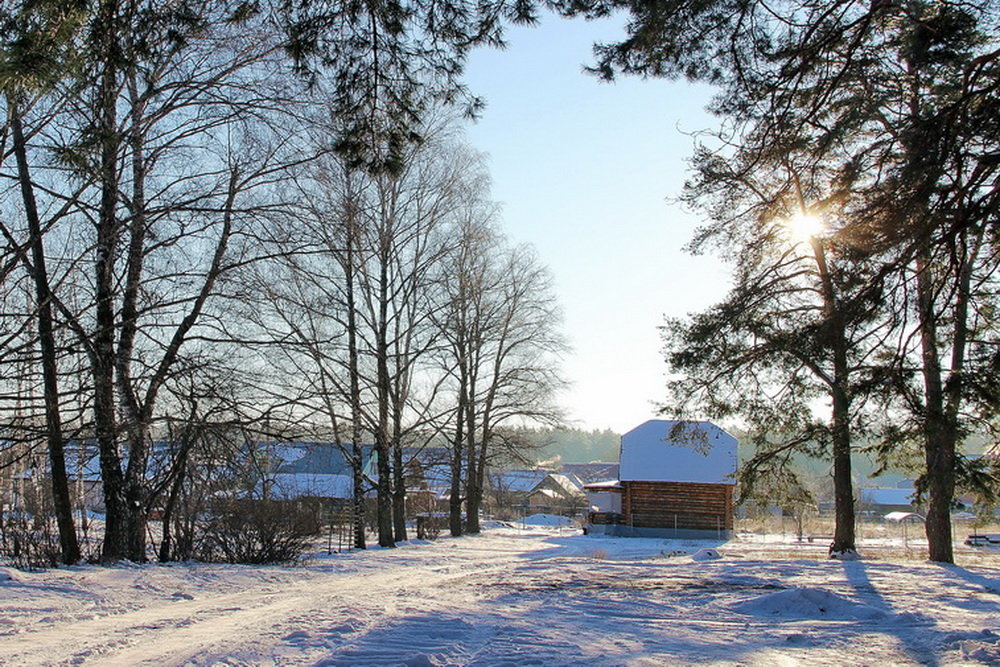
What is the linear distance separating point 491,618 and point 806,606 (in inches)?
128

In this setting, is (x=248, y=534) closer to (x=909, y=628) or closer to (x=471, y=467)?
(x=909, y=628)

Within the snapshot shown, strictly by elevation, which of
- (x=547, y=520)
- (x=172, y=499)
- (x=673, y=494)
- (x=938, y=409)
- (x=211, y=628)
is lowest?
(x=547, y=520)

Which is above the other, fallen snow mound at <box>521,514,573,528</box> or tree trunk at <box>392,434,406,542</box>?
tree trunk at <box>392,434,406,542</box>

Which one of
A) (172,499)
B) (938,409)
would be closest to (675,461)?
(938,409)

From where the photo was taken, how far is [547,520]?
193ft

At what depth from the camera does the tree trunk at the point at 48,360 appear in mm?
9992

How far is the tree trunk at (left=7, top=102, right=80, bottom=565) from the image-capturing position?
32.8 feet

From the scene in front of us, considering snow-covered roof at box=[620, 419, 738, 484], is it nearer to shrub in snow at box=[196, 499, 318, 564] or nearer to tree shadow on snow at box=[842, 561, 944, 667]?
shrub in snow at box=[196, 499, 318, 564]

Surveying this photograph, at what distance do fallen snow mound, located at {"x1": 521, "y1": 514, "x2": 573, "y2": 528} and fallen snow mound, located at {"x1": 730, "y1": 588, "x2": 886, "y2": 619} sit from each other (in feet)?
153

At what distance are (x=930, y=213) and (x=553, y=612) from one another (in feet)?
16.3

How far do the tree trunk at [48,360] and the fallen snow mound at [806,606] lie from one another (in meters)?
8.31

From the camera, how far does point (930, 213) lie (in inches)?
262

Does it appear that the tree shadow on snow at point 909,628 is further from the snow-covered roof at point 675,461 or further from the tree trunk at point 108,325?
the snow-covered roof at point 675,461

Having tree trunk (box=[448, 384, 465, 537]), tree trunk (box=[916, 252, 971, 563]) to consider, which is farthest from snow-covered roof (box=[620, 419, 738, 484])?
tree trunk (box=[916, 252, 971, 563])
